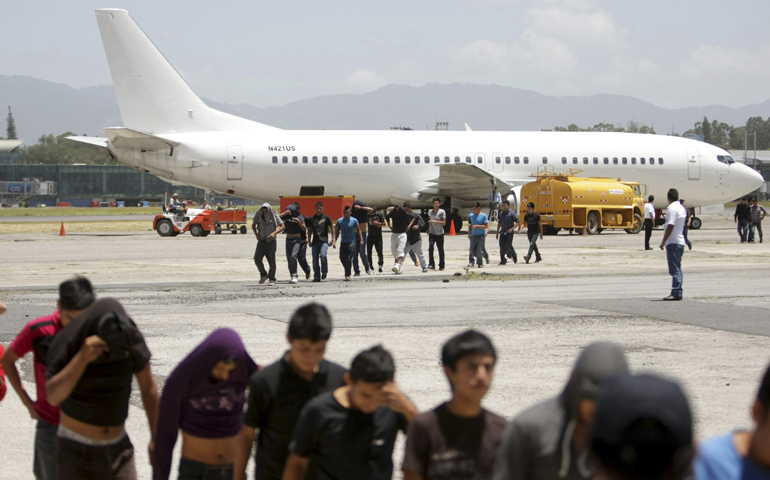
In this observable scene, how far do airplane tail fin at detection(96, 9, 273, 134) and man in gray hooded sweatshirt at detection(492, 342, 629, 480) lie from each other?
32.6 m

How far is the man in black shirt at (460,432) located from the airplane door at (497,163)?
111 ft

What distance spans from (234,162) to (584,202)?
45.4 feet

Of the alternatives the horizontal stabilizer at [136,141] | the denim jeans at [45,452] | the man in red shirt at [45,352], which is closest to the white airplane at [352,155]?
the horizontal stabilizer at [136,141]

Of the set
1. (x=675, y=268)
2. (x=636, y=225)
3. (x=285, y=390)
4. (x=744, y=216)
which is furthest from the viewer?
(x=636, y=225)

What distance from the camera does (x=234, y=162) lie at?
113 feet

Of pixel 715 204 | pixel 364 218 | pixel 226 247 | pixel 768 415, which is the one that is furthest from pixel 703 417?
pixel 715 204

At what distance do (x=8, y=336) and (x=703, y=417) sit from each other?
802 centimetres

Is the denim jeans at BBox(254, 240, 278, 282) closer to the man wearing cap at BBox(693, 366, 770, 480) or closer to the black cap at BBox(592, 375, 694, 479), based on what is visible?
the man wearing cap at BBox(693, 366, 770, 480)

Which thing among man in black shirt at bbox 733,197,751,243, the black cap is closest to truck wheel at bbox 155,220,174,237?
man in black shirt at bbox 733,197,751,243

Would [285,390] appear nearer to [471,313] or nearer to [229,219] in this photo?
[471,313]

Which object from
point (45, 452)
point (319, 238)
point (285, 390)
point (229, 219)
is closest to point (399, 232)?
point (319, 238)

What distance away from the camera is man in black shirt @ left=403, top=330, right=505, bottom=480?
133 inches

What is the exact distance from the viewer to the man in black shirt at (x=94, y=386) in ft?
13.8

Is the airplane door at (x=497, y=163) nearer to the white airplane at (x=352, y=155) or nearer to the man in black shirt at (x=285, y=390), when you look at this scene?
the white airplane at (x=352, y=155)
